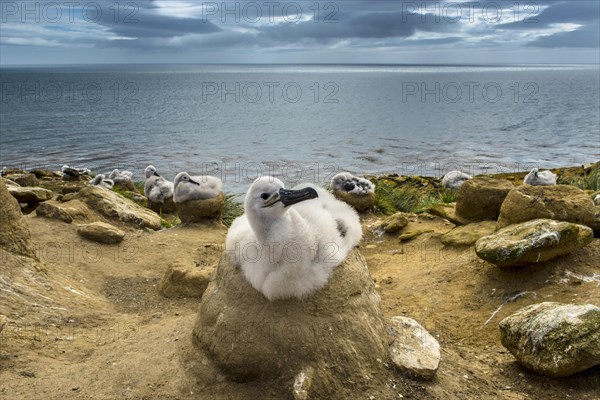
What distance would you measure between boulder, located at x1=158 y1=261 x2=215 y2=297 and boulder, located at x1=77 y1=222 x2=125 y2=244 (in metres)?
2.25

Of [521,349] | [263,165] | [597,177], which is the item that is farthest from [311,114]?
[521,349]

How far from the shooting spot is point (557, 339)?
558 cm

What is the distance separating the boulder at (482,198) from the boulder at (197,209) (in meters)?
5.25

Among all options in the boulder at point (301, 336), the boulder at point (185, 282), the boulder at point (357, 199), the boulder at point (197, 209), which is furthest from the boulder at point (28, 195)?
the boulder at point (301, 336)

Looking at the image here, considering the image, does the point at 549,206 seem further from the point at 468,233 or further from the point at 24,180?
the point at 24,180

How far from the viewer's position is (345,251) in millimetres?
5098

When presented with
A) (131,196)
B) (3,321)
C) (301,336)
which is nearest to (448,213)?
(301,336)

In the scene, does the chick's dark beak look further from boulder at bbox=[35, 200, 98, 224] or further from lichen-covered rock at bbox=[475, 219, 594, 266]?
boulder at bbox=[35, 200, 98, 224]

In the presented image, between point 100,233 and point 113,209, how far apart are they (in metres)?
2.14

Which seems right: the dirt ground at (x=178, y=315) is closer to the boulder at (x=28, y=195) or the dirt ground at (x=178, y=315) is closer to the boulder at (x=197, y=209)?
the boulder at (x=197, y=209)

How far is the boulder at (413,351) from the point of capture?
4.88 m

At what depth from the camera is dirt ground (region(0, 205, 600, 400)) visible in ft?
15.9

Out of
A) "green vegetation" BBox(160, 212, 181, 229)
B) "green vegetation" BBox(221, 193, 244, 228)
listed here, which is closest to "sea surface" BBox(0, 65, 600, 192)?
"green vegetation" BBox(221, 193, 244, 228)

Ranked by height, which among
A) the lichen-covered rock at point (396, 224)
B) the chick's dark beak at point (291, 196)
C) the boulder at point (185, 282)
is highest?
the chick's dark beak at point (291, 196)
